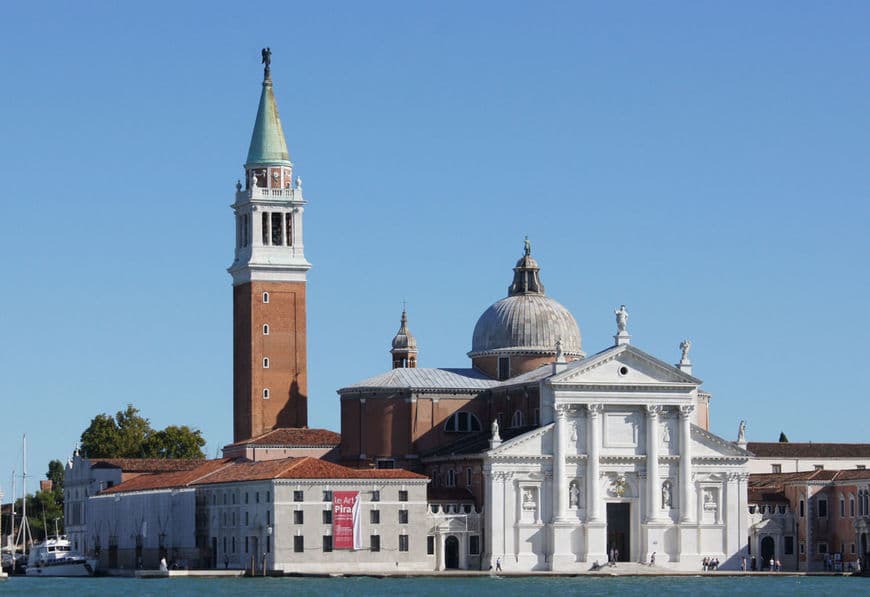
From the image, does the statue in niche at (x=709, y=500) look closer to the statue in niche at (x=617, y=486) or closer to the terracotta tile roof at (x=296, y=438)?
the statue in niche at (x=617, y=486)

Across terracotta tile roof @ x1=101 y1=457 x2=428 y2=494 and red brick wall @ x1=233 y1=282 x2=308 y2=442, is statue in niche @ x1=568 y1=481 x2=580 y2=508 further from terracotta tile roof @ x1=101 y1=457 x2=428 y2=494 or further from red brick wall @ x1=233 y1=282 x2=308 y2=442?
red brick wall @ x1=233 y1=282 x2=308 y2=442

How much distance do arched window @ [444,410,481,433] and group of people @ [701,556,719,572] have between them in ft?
38.3

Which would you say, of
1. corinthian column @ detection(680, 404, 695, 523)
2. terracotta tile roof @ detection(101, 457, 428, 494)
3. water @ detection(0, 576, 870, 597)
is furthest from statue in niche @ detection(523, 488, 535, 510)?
corinthian column @ detection(680, 404, 695, 523)

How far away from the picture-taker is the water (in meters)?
76.9

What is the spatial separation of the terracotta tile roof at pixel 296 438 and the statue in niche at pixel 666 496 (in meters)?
15.0

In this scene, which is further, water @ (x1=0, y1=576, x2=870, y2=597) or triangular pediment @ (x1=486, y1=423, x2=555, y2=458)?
triangular pediment @ (x1=486, y1=423, x2=555, y2=458)

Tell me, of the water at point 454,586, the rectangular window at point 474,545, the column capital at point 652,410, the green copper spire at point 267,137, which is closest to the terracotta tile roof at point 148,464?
the green copper spire at point 267,137

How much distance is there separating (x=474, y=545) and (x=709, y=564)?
30.5ft

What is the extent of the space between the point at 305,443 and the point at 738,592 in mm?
27089

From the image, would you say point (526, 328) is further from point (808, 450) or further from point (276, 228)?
point (808, 450)

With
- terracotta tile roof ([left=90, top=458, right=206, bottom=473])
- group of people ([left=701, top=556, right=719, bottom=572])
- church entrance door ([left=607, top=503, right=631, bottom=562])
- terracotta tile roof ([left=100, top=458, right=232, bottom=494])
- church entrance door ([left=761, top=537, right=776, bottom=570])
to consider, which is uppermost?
terracotta tile roof ([left=90, top=458, right=206, bottom=473])

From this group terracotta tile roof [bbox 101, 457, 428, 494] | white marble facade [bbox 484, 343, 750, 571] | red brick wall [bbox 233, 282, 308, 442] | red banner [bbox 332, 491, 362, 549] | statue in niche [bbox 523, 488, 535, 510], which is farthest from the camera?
red brick wall [bbox 233, 282, 308, 442]

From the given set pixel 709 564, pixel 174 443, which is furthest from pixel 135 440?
pixel 709 564

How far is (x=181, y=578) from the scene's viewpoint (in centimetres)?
8994
